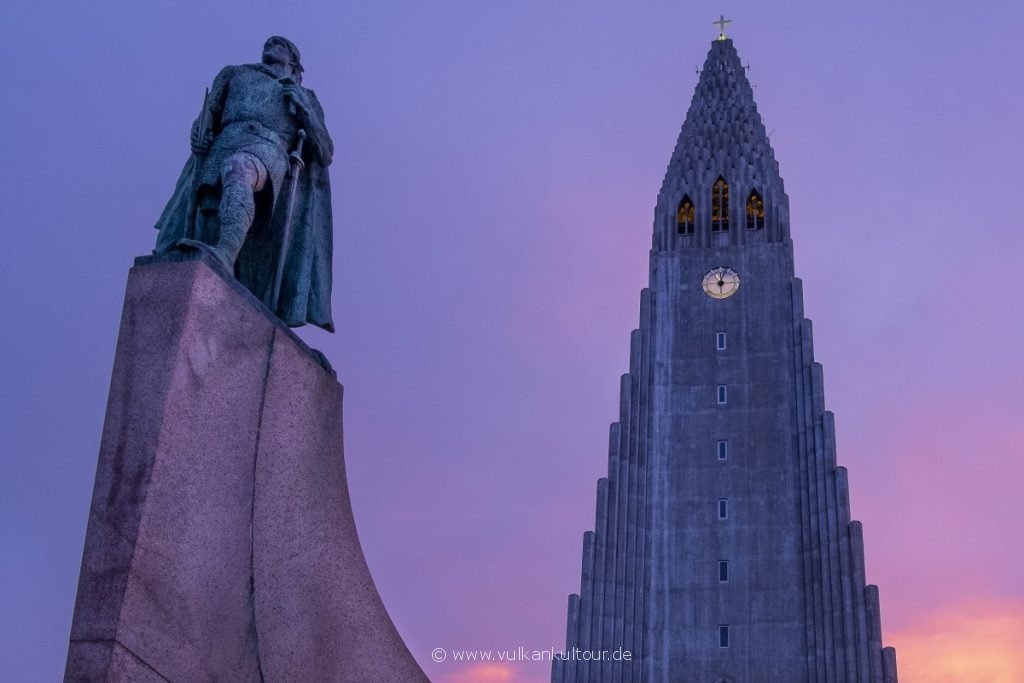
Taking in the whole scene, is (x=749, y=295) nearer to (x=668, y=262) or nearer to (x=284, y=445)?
(x=668, y=262)

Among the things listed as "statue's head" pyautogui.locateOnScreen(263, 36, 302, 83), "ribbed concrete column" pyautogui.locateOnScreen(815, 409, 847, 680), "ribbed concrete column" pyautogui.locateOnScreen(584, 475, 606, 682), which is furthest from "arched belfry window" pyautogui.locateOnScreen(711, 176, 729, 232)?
"statue's head" pyautogui.locateOnScreen(263, 36, 302, 83)

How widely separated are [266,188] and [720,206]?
152ft

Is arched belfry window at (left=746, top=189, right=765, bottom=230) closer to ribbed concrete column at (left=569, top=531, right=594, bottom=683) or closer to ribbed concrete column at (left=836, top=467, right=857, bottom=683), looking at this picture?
ribbed concrete column at (left=836, top=467, right=857, bottom=683)

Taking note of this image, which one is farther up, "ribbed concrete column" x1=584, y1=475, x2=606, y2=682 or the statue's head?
"ribbed concrete column" x1=584, y1=475, x2=606, y2=682

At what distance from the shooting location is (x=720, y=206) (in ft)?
172

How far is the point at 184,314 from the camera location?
6.42 metres

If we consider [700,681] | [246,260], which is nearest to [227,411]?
[246,260]

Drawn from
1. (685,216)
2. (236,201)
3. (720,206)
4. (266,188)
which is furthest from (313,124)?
(685,216)

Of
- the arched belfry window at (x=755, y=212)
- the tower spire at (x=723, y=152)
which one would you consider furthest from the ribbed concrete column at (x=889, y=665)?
the arched belfry window at (x=755, y=212)

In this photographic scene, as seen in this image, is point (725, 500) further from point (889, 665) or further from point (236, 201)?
point (236, 201)

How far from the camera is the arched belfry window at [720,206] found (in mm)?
51891

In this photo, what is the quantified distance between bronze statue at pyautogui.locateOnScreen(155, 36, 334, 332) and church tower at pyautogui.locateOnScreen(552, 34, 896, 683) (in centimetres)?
3618

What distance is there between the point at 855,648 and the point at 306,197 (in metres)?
36.6

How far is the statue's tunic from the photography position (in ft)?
25.0
